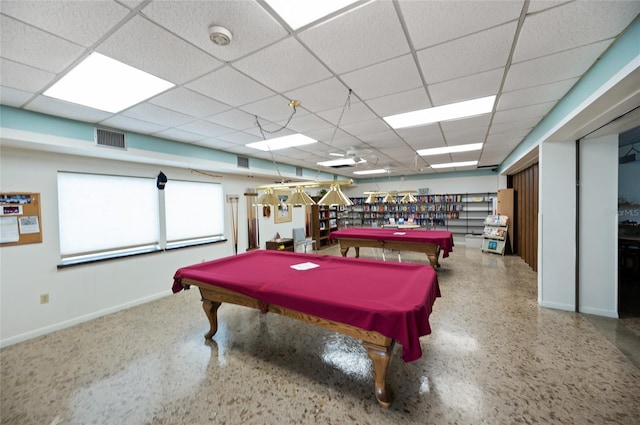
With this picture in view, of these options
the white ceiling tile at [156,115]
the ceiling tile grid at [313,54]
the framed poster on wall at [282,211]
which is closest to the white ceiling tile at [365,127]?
the ceiling tile grid at [313,54]

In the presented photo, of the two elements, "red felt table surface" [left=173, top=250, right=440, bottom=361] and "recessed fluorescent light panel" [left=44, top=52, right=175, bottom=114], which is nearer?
"red felt table surface" [left=173, top=250, right=440, bottom=361]

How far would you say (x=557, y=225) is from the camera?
327 centimetres

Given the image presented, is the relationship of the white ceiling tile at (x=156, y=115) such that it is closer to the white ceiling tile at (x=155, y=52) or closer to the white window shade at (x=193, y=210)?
the white ceiling tile at (x=155, y=52)

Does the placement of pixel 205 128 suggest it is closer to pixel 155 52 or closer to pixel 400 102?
pixel 155 52

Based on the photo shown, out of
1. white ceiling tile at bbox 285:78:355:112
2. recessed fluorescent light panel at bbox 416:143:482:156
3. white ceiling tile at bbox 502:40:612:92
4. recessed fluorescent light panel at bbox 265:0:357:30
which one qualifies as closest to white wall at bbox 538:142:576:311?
white ceiling tile at bbox 502:40:612:92

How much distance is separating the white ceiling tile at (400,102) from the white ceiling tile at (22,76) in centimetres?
281

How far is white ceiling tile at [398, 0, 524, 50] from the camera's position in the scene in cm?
137

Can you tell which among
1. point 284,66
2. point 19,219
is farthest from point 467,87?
point 19,219

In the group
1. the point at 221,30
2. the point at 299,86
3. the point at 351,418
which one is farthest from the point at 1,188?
the point at 351,418

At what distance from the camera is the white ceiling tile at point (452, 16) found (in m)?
1.37

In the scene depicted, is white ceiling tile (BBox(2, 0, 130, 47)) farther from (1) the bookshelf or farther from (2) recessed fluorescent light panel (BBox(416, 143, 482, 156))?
(1) the bookshelf

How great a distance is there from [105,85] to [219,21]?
1.49 metres

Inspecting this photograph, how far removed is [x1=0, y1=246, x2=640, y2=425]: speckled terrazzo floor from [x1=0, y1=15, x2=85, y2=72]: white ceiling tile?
8.51ft

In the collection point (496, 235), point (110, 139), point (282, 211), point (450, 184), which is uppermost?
point (110, 139)
